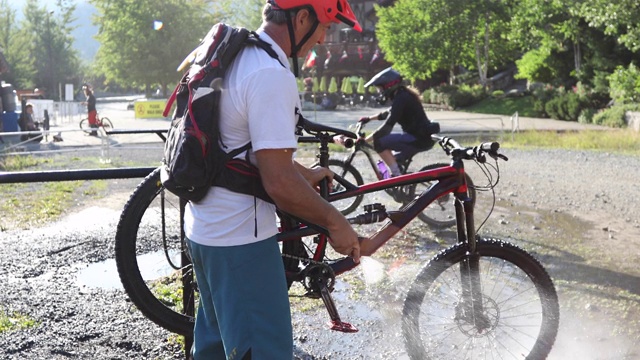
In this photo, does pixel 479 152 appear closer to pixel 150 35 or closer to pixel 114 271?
pixel 114 271

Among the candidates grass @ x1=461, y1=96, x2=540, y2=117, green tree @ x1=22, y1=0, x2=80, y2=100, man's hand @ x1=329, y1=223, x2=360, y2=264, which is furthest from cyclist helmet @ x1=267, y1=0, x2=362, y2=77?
green tree @ x1=22, y1=0, x2=80, y2=100

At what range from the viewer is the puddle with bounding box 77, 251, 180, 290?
182 inches

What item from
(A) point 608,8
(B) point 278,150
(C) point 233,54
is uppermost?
(A) point 608,8

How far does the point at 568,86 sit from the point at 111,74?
103 feet

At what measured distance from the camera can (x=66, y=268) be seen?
6668mm

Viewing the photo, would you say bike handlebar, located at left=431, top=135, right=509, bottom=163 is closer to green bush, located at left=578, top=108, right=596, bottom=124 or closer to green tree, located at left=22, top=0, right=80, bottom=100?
green bush, located at left=578, top=108, right=596, bottom=124

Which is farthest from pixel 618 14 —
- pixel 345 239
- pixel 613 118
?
pixel 345 239

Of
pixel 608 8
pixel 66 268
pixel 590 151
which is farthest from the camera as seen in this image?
pixel 608 8

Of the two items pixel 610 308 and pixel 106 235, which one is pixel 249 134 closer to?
pixel 610 308

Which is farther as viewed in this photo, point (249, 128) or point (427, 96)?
point (427, 96)

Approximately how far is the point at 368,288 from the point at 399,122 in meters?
3.10

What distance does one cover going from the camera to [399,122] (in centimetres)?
849

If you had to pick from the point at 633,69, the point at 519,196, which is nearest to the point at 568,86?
the point at 633,69

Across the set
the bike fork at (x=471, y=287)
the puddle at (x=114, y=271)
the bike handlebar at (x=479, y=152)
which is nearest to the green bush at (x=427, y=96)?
the puddle at (x=114, y=271)
